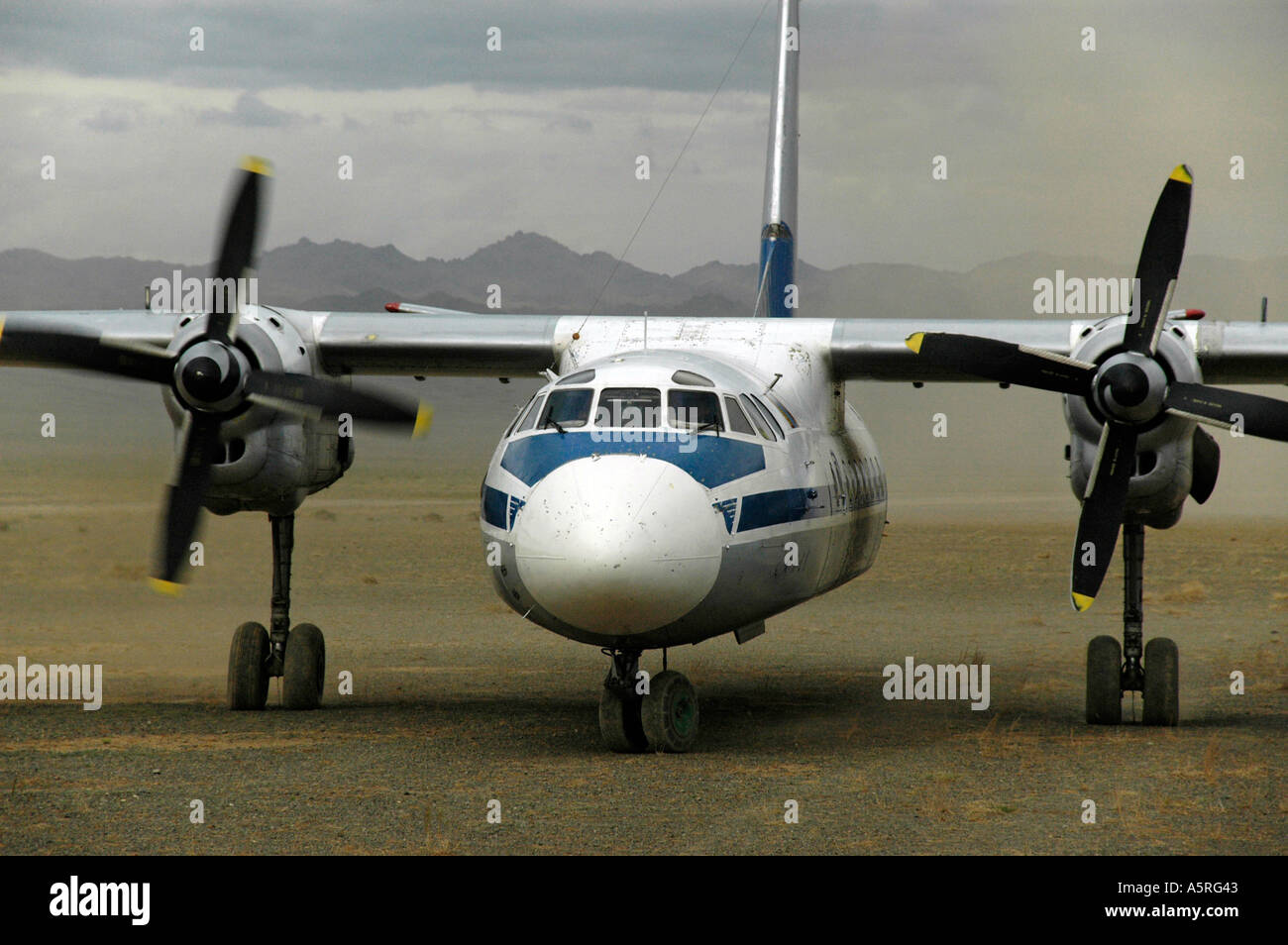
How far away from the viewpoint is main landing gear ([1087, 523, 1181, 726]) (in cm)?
1527

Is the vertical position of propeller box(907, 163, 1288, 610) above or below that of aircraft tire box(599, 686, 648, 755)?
above

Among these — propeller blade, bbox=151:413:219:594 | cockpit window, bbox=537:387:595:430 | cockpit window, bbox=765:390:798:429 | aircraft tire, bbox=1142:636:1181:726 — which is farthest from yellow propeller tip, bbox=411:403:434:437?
aircraft tire, bbox=1142:636:1181:726

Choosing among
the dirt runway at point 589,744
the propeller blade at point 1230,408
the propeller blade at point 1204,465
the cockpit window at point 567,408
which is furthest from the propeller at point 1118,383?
the cockpit window at point 567,408

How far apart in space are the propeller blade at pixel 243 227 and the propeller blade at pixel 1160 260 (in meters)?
8.89

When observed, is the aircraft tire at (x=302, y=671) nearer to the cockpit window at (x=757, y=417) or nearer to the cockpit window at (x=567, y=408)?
the cockpit window at (x=567, y=408)

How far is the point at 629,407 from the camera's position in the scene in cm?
1237

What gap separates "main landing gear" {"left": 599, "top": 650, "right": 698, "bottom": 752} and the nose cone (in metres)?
1.17

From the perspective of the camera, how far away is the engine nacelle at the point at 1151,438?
14.5 meters

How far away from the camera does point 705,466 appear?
472 inches

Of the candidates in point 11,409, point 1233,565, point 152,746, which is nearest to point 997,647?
point 152,746

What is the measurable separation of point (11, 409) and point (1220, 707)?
10974 cm

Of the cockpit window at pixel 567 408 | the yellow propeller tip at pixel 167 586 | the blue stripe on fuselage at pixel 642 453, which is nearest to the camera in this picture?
the blue stripe on fuselage at pixel 642 453

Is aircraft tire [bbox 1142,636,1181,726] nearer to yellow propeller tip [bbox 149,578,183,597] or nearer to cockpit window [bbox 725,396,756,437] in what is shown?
cockpit window [bbox 725,396,756,437]
